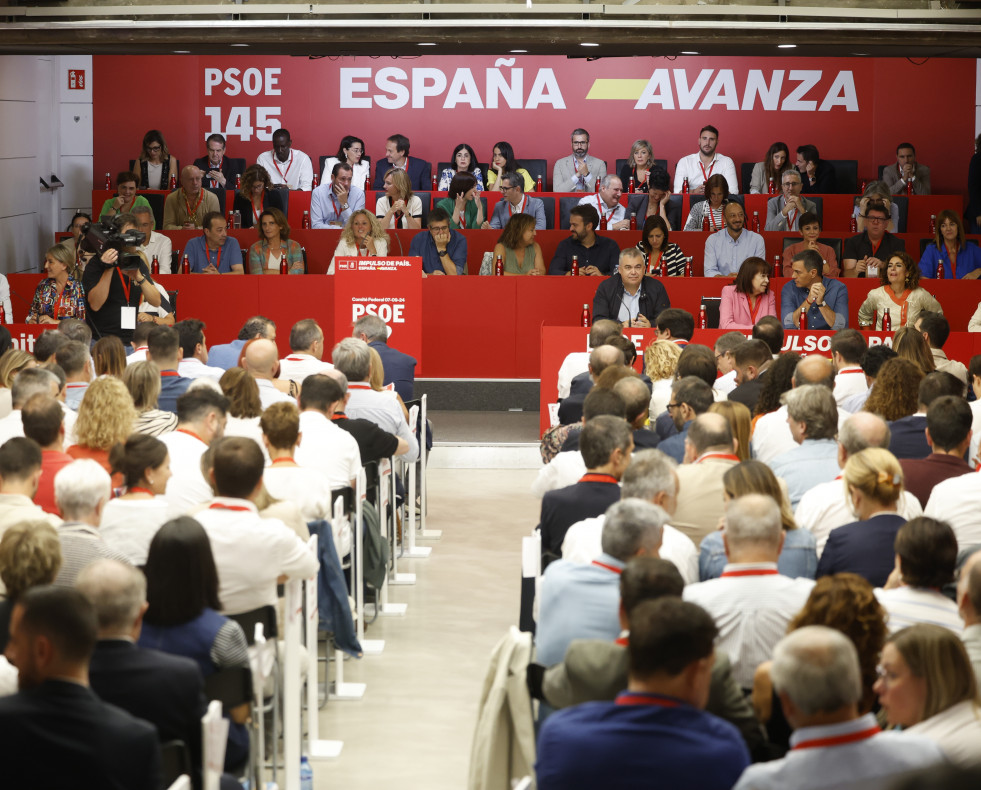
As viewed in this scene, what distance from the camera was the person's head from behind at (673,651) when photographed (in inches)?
103

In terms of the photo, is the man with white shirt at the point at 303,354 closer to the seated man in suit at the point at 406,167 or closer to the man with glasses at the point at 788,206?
the man with glasses at the point at 788,206

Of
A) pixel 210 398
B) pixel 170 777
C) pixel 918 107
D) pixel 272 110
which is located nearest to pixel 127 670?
pixel 170 777

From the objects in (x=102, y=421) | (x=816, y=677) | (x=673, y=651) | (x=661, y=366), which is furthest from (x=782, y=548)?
(x=661, y=366)

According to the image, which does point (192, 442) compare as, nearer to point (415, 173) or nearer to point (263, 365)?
point (263, 365)

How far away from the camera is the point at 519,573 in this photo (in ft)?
22.8

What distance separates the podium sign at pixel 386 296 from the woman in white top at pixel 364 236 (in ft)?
2.79

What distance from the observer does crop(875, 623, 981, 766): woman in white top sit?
2670mm

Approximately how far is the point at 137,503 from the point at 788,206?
939 cm

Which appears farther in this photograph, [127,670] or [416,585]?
[416,585]

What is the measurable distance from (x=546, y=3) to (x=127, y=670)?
24.4 feet

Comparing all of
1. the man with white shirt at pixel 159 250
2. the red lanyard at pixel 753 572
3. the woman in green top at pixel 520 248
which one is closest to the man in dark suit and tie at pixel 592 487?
the red lanyard at pixel 753 572

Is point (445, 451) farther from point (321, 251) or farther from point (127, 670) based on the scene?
point (127, 670)

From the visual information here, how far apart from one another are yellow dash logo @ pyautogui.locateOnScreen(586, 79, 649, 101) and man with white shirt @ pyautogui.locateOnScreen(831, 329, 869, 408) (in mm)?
8542

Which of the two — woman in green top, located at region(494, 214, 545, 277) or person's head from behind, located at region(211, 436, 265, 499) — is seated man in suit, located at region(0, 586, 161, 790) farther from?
woman in green top, located at region(494, 214, 545, 277)
